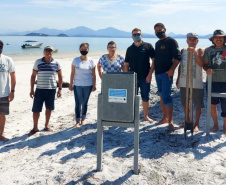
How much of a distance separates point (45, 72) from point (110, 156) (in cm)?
221

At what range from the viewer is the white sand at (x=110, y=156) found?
12.4 feet

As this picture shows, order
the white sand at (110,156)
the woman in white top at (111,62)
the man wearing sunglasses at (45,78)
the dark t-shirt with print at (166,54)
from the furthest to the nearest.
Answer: the woman in white top at (111,62) < the man wearing sunglasses at (45,78) < the dark t-shirt with print at (166,54) < the white sand at (110,156)

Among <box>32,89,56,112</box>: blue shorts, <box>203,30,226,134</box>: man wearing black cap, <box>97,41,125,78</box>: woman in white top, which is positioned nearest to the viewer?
<box>203,30,226,134</box>: man wearing black cap

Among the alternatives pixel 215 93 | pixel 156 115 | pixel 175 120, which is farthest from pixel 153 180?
pixel 156 115

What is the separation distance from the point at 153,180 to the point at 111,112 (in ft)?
3.60

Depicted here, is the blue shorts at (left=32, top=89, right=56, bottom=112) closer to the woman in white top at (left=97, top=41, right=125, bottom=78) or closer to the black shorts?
the woman in white top at (left=97, top=41, right=125, bottom=78)

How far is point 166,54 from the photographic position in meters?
5.39

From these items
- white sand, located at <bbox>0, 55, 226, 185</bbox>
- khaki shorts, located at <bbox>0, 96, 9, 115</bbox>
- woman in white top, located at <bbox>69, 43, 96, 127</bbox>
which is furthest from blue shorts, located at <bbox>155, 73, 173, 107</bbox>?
khaki shorts, located at <bbox>0, 96, 9, 115</bbox>

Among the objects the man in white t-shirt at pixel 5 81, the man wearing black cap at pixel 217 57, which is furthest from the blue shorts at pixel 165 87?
the man in white t-shirt at pixel 5 81

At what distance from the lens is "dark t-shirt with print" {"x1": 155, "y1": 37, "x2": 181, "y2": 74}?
208 inches

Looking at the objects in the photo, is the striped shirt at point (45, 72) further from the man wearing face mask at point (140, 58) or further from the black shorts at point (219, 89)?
the black shorts at point (219, 89)

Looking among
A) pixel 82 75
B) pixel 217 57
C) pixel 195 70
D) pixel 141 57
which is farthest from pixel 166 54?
pixel 82 75

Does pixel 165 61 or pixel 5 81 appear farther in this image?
pixel 165 61

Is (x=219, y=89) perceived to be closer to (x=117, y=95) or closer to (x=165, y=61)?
(x=165, y=61)
